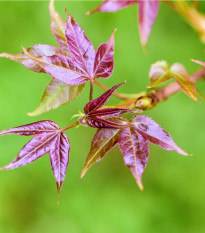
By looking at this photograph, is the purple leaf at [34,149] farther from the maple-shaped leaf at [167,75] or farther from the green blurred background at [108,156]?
the green blurred background at [108,156]

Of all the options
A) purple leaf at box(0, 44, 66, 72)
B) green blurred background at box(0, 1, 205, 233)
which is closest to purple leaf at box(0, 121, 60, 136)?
purple leaf at box(0, 44, 66, 72)

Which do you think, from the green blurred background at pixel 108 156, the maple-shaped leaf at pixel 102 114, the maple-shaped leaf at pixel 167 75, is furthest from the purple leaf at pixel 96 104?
the green blurred background at pixel 108 156

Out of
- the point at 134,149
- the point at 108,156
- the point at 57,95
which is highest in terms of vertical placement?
the point at 57,95

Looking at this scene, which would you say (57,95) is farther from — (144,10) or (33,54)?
(144,10)

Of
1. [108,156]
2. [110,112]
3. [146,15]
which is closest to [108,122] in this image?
[110,112]

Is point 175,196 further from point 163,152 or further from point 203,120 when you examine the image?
point 203,120

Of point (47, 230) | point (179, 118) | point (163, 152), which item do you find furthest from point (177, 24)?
point (47, 230)
